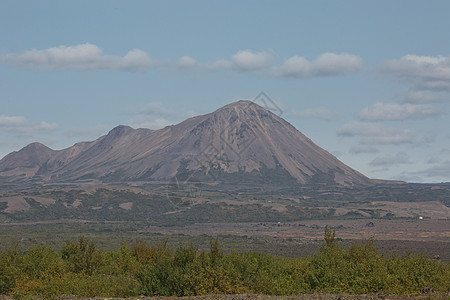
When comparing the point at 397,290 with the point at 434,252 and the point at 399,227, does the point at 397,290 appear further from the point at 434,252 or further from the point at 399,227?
the point at 399,227

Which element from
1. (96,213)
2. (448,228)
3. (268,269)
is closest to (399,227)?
A: (448,228)

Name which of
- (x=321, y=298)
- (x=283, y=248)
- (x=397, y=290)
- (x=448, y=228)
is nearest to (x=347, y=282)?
(x=397, y=290)

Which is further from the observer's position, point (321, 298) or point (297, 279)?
point (297, 279)

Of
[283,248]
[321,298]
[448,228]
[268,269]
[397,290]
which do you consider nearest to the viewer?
[321,298]

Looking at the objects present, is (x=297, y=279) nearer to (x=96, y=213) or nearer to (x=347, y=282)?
(x=347, y=282)

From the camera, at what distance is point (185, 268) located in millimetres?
25703

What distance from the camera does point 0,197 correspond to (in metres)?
182

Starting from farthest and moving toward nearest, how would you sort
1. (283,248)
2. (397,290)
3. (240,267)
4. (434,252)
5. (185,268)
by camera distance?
1. (283,248)
2. (434,252)
3. (240,267)
4. (185,268)
5. (397,290)

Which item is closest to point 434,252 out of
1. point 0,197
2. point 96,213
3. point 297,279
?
point 297,279

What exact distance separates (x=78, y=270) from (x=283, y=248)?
65902 millimetres

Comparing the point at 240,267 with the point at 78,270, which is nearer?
the point at 240,267

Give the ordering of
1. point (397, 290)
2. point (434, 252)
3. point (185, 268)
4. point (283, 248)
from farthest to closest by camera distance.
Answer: point (283, 248) < point (434, 252) < point (185, 268) < point (397, 290)

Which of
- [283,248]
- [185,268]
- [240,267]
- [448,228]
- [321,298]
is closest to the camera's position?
[321,298]

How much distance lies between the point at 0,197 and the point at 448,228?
133m
